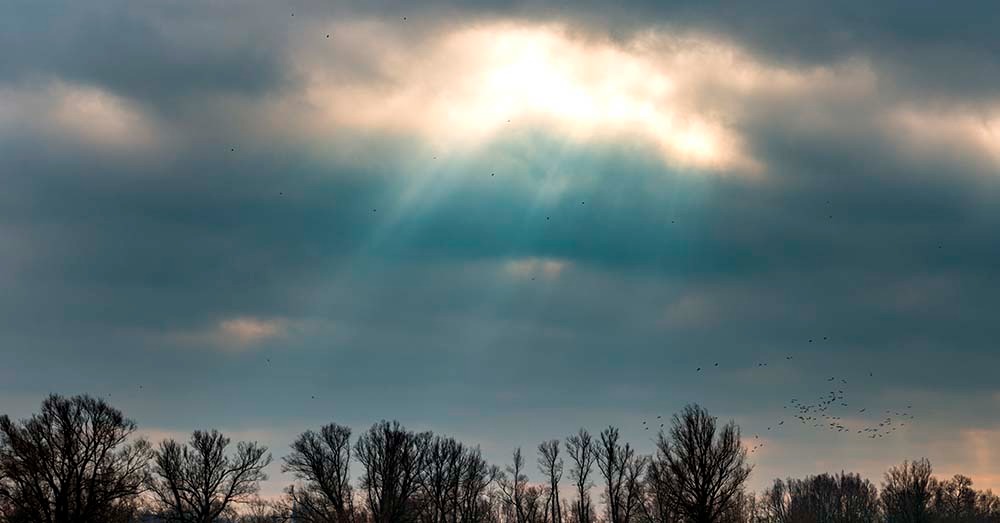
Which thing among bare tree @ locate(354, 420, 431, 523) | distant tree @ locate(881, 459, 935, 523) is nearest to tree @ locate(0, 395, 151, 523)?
bare tree @ locate(354, 420, 431, 523)

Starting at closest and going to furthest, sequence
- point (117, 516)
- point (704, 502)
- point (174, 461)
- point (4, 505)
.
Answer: point (704, 502) → point (4, 505) → point (117, 516) → point (174, 461)

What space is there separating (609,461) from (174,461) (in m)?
56.5

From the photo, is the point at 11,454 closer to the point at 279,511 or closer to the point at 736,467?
the point at 279,511

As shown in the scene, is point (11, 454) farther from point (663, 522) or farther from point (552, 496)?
point (552, 496)

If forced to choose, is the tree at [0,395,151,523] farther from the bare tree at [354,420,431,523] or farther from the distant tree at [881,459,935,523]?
the distant tree at [881,459,935,523]

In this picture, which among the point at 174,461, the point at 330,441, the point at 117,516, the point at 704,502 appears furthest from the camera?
the point at 330,441

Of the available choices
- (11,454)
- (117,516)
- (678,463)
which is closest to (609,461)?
(678,463)

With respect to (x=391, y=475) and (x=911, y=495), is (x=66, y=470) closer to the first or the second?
(x=391, y=475)

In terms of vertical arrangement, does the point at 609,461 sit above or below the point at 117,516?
above

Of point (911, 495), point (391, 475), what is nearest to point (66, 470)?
point (391, 475)

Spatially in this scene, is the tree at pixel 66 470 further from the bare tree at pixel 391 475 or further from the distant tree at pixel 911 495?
the distant tree at pixel 911 495

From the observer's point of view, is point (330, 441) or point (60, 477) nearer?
point (60, 477)

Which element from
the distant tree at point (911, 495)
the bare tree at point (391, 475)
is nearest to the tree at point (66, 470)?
the bare tree at point (391, 475)

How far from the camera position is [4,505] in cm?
8319
